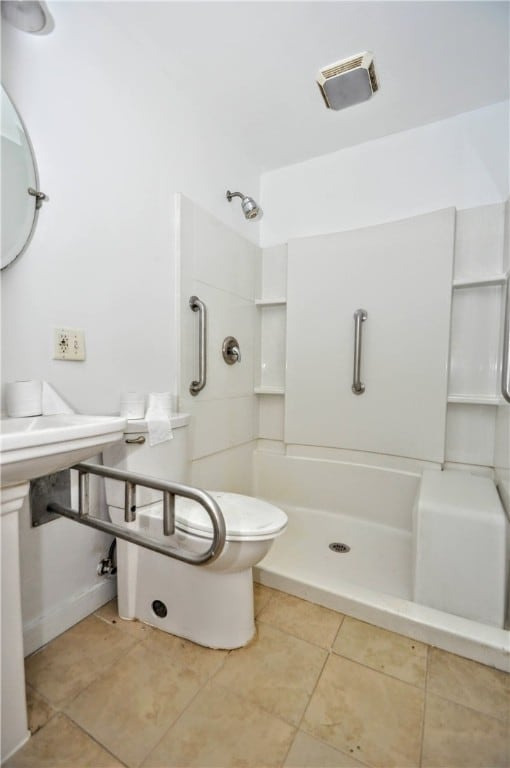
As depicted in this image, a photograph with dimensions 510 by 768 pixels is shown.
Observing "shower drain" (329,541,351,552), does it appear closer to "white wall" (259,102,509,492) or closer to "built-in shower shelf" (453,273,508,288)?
"white wall" (259,102,509,492)

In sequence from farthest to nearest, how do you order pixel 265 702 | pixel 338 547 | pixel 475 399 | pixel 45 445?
pixel 338 547
pixel 475 399
pixel 265 702
pixel 45 445

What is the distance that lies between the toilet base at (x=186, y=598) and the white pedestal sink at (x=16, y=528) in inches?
17.8

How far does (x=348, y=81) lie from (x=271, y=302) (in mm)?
1122

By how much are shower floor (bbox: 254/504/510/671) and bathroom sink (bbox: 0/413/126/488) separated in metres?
1.03

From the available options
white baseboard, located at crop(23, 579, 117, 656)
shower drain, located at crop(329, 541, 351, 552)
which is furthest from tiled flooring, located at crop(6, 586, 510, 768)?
shower drain, located at crop(329, 541, 351, 552)

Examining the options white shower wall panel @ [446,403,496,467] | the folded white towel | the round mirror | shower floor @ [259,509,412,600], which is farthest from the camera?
white shower wall panel @ [446,403,496,467]

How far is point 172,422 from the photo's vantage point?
4.30ft

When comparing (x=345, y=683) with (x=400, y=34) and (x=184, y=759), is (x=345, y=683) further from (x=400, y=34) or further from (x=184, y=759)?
(x=400, y=34)

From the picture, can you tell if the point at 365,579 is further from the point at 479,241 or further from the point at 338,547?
the point at 479,241

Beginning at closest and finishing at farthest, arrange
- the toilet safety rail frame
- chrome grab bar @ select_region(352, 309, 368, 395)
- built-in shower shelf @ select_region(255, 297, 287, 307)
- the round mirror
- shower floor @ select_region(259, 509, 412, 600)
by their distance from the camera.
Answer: the toilet safety rail frame
the round mirror
shower floor @ select_region(259, 509, 412, 600)
chrome grab bar @ select_region(352, 309, 368, 395)
built-in shower shelf @ select_region(255, 297, 287, 307)

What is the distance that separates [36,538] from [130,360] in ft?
2.36

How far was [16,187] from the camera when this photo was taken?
3.38 feet

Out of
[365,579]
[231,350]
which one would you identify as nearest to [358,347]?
[231,350]

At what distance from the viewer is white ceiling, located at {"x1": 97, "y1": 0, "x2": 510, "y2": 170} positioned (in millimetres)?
1262
